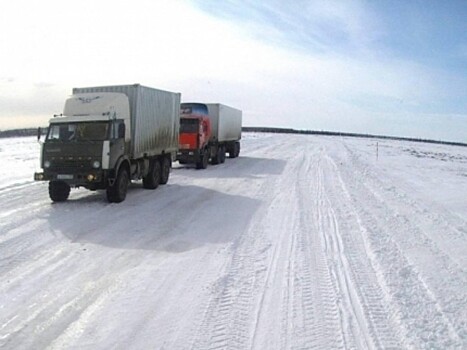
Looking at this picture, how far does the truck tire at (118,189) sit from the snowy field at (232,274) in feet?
0.66

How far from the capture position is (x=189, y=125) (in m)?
21.3

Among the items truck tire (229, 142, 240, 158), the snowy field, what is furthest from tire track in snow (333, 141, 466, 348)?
truck tire (229, 142, 240, 158)

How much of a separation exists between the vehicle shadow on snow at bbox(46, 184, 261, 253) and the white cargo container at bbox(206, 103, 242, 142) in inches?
475

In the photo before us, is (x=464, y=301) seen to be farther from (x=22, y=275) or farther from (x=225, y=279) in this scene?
(x=22, y=275)

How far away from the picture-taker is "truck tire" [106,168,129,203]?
1130cm

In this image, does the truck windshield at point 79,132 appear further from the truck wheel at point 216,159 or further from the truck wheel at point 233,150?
the truck wheel at point 233,150

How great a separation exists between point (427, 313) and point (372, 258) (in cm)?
201

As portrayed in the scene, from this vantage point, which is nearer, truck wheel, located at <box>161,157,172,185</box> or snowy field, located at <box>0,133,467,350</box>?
snowy field, located at <box>0,133,467,350</box>

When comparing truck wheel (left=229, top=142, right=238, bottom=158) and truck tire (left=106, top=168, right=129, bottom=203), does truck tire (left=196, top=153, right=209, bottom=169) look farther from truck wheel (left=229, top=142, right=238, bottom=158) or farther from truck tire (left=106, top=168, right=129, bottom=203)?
truck tire (left=106, top=168, right=129, bottom=203)

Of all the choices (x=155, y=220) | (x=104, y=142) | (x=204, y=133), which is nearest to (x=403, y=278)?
(x=155, y=220)

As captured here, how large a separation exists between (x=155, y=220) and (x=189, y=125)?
1230 cm

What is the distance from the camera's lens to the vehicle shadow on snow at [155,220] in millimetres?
7922

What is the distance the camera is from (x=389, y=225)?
9.23 metres

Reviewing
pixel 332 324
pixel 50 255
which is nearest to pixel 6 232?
pixel 50 255
